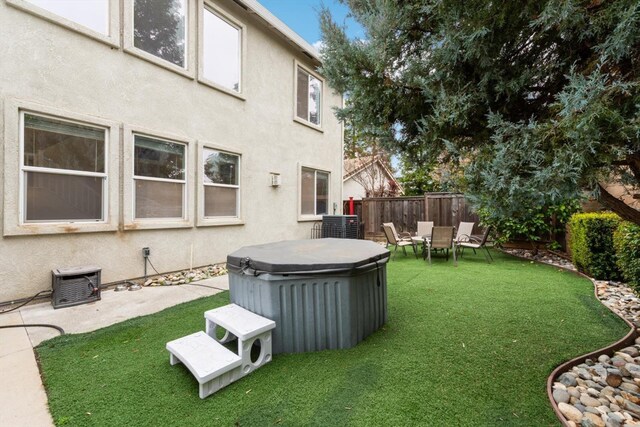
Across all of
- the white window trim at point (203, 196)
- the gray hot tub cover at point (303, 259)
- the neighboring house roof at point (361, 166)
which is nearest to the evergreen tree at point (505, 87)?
the gray hot tub cover at point (303, 259)

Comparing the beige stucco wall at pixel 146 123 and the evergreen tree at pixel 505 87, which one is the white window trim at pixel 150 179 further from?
the evergreen tree at pixel 505 87

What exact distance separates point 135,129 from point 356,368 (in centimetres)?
501

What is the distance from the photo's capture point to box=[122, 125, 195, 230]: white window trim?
4773 mm

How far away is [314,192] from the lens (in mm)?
9297

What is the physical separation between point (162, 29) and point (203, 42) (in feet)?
2.59

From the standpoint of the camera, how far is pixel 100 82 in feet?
14.8

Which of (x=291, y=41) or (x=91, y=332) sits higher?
(x=291, y=41)

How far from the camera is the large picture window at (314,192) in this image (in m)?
8.85

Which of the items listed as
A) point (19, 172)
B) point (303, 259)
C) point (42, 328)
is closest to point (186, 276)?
point (42, 328)

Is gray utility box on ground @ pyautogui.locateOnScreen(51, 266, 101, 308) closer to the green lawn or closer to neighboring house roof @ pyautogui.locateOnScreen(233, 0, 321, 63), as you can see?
the green lawn

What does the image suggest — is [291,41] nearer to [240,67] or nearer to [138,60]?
[240,67]

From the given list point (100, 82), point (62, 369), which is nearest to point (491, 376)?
point (62, 369)

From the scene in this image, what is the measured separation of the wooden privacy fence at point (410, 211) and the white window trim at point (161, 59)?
Answer: 7177mm

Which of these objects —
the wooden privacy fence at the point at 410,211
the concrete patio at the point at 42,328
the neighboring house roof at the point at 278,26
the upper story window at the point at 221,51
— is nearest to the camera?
the concrete patio at the point at 42,328
